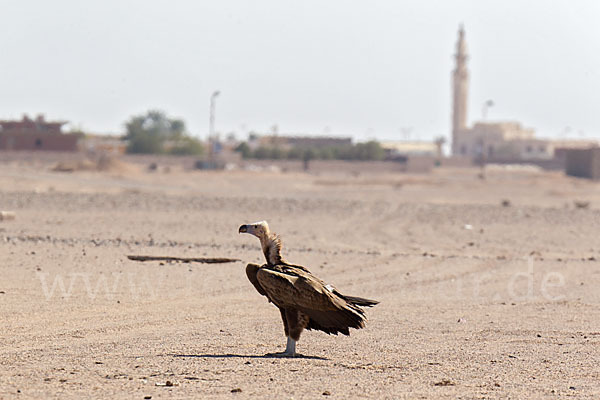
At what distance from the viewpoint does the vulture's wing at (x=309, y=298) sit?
8.93 meters

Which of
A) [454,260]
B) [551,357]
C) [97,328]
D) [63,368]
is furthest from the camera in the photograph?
[454,260]

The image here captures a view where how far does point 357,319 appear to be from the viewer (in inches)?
362

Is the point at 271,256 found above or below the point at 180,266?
above

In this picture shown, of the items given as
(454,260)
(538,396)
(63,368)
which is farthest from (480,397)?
(454,260)

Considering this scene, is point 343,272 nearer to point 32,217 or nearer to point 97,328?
point 97,328

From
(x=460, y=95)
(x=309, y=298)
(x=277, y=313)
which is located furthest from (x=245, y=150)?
(x=309, y=298)

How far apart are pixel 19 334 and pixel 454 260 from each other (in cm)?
1125

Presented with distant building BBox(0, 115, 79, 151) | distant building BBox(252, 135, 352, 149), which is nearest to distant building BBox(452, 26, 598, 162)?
distant building BBox(252, 135, 352, 149)

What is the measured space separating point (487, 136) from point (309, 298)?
469ft

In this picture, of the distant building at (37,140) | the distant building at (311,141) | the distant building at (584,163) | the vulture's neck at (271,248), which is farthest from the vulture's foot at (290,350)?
the distant building at (311,141)

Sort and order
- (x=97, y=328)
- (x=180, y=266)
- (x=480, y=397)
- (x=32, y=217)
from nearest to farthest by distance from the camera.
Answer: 1. (x=480, y=397)
2. (x=97, y=328)
3. (x=180, y=266)
4. (x=32, y=217)

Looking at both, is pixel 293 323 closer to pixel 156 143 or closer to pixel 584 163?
pixel 584 163

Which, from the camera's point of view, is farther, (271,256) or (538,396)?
(271,256)

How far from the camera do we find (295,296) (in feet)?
29.4
